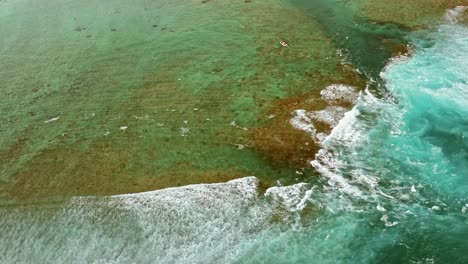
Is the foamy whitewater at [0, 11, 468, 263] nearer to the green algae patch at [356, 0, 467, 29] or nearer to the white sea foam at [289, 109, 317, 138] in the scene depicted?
the white sea foam at [289, 109, 317, 138]

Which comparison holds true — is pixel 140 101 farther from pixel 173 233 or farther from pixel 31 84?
pixel 173 233

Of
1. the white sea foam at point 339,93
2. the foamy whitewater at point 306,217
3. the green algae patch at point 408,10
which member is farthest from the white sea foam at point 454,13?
the foamy whitewater at point 306,217

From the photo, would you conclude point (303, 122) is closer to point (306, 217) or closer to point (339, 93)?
point (339, 93)

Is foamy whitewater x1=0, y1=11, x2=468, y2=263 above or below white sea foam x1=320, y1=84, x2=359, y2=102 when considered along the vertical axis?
below

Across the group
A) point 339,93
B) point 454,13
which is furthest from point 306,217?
point 454,13

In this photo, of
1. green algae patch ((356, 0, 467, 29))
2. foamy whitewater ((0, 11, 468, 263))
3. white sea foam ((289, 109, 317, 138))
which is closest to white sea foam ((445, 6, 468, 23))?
green algae patch ((356, 0, 467, 29))

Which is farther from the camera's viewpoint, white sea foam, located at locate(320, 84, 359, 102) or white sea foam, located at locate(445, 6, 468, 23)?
white sea foam, located at locate(445, 6, 468, 23)

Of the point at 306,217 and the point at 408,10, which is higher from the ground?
the point at 408,10

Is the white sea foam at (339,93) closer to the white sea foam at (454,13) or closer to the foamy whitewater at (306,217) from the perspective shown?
the foamy whitewater at (306,217)

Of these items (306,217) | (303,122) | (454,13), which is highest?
(454,13)
